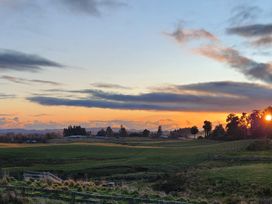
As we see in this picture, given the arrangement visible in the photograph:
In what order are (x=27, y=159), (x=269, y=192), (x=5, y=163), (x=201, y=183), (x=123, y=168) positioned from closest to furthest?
(x=269, y=192), (x=201, y=183), (x=123, y=168), (x=5, y=163), (x=27, y=159)

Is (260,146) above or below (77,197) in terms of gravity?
above

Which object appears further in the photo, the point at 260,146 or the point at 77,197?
the point at 260,146

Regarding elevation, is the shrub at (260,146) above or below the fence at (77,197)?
above

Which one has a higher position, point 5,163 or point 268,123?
point 268,123

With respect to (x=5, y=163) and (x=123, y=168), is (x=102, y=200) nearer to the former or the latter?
(x=123, y=168)

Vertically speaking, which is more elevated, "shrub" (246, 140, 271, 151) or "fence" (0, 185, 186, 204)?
"shrub" (246, 140, 271, 151)

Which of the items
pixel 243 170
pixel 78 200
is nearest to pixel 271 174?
pixel 243 170

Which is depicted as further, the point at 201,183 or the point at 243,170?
the point at 243,170

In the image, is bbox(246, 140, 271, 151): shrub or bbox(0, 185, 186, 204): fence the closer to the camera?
bbox(0, 185, 186, 204): fence

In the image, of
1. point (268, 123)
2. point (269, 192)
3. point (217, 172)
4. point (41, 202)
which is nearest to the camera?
point (41, 202)

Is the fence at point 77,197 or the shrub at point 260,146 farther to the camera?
the shrub at point 260,146

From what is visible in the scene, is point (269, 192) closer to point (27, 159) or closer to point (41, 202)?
point (41, 202)

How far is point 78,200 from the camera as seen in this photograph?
78.6 ft

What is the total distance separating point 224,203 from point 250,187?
1365cm
